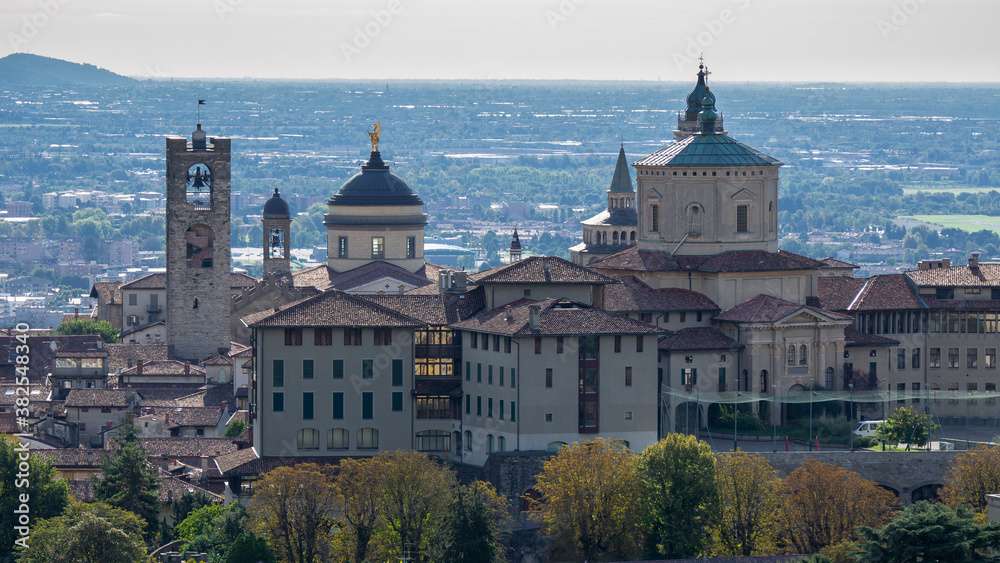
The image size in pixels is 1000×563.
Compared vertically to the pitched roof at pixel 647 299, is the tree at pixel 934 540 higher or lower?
lower

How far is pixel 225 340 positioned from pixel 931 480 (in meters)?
55.1

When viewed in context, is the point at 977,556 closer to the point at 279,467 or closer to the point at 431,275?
the point at 279,467

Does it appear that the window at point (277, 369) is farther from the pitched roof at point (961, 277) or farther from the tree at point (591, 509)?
the pitched roof at point (961, 277)

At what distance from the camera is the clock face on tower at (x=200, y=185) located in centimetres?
13562

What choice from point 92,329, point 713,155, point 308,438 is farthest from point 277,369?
point 92,329

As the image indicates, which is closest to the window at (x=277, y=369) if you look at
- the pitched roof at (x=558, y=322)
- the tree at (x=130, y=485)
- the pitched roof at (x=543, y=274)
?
the tree at (x=130, y=485)

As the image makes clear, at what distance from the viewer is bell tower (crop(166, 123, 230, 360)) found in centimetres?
13350

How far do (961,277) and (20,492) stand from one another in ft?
139

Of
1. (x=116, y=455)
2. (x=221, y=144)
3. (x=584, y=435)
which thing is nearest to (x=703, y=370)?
(x=584, y=435)

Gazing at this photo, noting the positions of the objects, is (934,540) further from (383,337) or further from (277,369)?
(277,369)

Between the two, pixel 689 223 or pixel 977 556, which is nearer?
pixel 977 556

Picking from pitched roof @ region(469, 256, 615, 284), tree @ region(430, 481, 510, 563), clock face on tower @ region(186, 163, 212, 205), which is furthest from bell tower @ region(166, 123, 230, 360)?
tree @ region(430, 481, 510, 563)

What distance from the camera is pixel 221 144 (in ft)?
445

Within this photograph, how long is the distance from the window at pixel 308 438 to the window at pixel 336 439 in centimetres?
43
